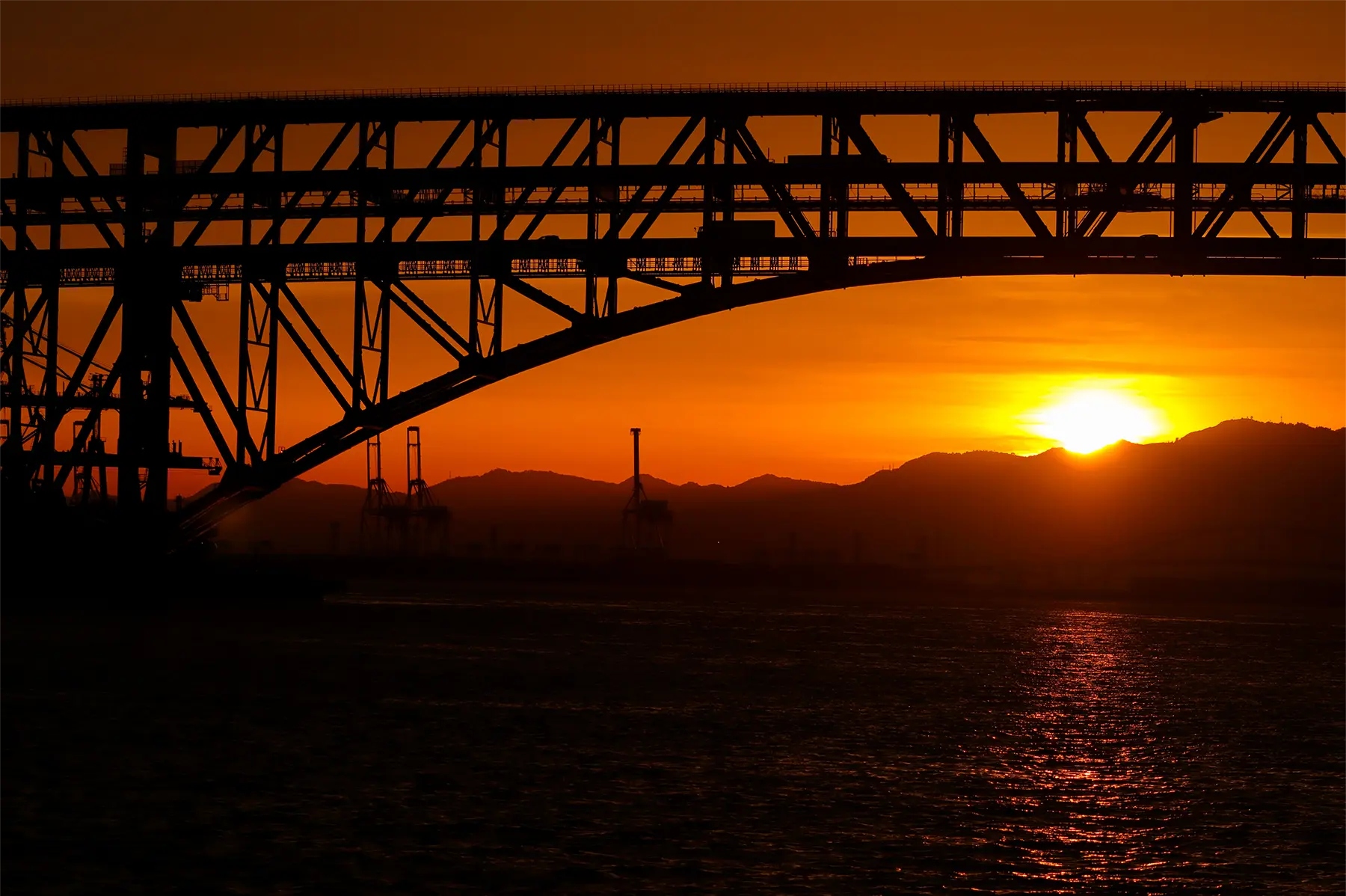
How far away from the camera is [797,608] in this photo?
128 metres

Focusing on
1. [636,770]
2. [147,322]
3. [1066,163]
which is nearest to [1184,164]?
[1066,163]

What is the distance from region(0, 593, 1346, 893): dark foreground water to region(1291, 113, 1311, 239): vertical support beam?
602 inches

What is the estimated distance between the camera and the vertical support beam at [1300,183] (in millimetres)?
54438

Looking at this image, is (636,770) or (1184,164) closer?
(636,770)

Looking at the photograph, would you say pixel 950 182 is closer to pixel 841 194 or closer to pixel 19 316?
pixel 841 194

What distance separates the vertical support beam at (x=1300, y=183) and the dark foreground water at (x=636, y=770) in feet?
50.2

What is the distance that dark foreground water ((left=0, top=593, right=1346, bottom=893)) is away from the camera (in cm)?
2359

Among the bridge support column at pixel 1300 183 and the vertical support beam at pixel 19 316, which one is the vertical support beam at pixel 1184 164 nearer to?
the bridge support column at pixel 1300 183

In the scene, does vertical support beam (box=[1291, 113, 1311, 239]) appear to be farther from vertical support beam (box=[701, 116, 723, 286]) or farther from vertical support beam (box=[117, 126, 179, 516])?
vertical support beam (box=[117, 126, 179, 516])

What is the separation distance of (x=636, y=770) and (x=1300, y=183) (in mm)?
33566

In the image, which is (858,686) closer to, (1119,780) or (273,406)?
(1119,780)

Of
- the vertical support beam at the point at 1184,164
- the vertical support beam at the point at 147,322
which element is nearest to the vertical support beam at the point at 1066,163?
the vertical support beam at the point at 1184,164

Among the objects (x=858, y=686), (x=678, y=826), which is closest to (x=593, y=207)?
(x=858, y=686)

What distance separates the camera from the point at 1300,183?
54469 millimetres
